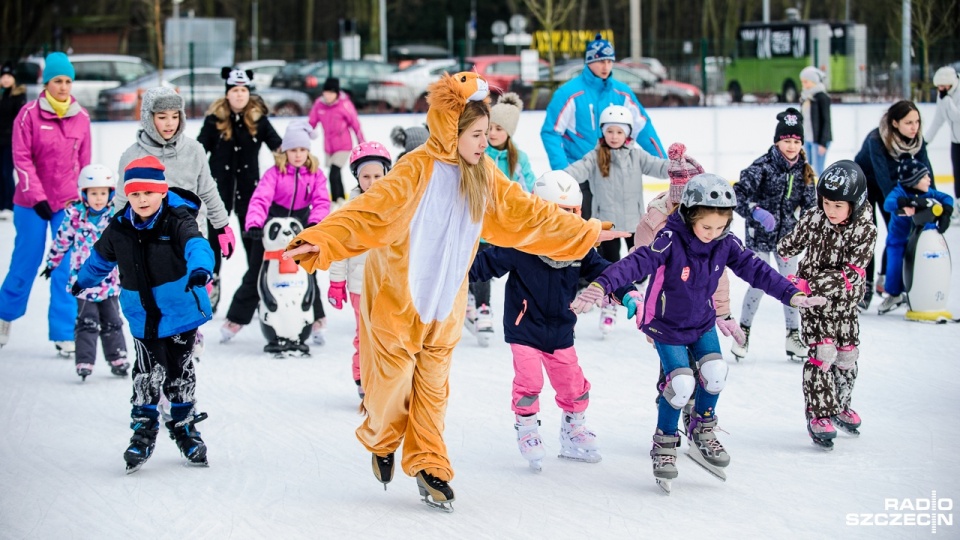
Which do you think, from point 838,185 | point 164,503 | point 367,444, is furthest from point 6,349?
point 838,185

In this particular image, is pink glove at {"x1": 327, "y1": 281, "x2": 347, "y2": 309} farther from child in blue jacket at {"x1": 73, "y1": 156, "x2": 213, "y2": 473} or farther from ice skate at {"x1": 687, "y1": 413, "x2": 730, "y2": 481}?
ice skate at {"x1": 687, "y1": 413, "x2": 730, "y2": 481}

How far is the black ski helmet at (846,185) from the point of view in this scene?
18.2 ft

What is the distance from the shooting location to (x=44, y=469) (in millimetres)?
5617

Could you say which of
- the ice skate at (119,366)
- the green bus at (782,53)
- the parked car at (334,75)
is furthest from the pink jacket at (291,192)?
the green bus at (782,53)

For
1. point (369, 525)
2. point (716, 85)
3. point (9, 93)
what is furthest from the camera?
point (716, 85)

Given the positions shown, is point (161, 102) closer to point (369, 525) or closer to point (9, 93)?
point (369, 525)

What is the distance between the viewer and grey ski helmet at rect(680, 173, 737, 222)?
4.96 m

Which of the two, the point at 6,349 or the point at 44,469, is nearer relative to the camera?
the point at 44,469

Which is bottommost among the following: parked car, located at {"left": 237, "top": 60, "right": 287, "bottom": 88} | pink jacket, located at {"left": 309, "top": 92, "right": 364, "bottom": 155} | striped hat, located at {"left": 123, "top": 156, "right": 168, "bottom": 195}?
striped hat, located at {"left": 123, "top": 156, "right": 168, "bottom": 195}

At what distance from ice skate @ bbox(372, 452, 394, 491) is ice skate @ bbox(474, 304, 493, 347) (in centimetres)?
319

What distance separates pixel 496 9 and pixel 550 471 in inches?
1850

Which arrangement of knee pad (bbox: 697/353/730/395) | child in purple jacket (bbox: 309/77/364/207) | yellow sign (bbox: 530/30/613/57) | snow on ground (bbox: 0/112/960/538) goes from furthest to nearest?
yellow sign (bbox: 530/30/613/57) < child in purple jacket (bbox: 309/77/364/207) < knee pad (bbox: 697/353/730/395) < snow on ground (bbox: 0/112/960/538)

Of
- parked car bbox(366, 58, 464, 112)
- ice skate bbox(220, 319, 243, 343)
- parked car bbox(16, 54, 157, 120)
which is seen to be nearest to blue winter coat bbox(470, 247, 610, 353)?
ice skate bbox(220, 319, 243, 343)

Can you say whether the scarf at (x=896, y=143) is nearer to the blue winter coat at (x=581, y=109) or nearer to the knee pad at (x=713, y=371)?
the blue winter coat at (x=581, y=109)
